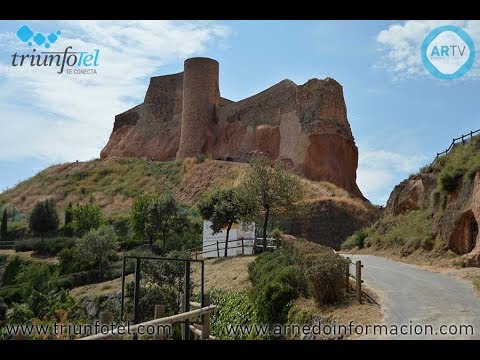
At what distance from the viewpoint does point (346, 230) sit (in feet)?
111

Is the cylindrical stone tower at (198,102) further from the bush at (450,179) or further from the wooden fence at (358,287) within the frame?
the wooden fence at (358,287)

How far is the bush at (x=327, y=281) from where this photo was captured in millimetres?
12289

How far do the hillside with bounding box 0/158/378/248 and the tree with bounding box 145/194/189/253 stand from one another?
6821 mm

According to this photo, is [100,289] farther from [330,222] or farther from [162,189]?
[162,189]

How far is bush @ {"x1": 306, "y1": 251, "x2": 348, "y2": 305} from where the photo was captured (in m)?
12.3

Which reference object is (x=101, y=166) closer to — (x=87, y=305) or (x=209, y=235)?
(x=209, y=235)

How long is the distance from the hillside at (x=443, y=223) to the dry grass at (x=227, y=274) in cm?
680

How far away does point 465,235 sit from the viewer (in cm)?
1914

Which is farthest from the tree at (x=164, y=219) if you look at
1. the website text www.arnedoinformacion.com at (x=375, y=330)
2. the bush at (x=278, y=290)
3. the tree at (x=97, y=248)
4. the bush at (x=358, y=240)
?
the website text www.arnedoinformacion.com at (x=375, y=330)

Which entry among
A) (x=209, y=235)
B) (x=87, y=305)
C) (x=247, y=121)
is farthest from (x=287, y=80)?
(x=87, y=305)

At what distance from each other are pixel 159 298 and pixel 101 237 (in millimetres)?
15109

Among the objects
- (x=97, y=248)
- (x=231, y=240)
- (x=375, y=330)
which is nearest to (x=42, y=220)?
(x=97, y=248)

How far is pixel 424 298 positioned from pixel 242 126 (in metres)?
42.3

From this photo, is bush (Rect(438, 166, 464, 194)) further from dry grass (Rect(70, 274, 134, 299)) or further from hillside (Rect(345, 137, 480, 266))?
dry grass (Rect(70, 274, 134, 299))
